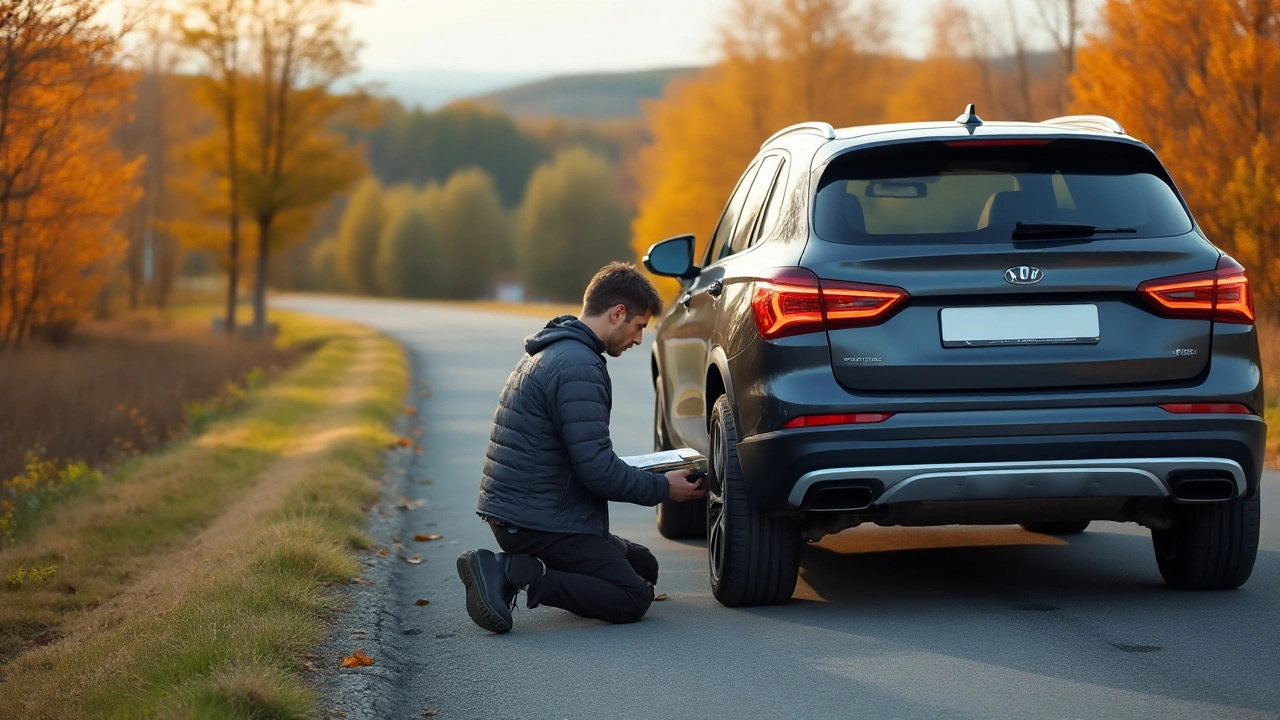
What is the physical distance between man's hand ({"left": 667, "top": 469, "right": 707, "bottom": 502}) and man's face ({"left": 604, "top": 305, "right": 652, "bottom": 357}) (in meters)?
0.58

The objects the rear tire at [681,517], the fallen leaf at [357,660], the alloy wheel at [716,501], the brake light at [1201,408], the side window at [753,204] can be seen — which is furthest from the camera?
the rear tire at [681,517]

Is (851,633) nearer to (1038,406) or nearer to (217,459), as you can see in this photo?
(1038,406)

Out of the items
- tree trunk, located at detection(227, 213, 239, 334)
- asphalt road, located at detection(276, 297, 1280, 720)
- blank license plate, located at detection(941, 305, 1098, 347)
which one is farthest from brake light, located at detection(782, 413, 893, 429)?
tree trunk, located at detection(227, 213, 239, 334)

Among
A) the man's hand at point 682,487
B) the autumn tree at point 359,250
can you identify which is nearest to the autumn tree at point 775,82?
the man's hand at point 682,487

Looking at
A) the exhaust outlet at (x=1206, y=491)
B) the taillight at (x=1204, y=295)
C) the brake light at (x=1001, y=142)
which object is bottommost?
the exhaust outlet at (x=1206, y=491)

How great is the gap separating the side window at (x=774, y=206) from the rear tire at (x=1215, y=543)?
198 centimetres

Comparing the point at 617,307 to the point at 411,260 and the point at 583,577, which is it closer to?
the point at 583,577

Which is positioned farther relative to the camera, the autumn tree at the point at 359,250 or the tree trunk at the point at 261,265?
the autumn tree at the point at 359,250

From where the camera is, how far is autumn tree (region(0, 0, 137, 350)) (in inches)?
451

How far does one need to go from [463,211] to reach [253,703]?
111829 millimetres

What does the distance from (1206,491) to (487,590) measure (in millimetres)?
2758

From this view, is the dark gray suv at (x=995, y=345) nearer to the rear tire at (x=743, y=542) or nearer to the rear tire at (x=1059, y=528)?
the rear tire at (x=743, y=542)

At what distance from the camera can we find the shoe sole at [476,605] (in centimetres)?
600

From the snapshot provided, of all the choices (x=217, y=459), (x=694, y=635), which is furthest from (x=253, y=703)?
(x=217, y=459)
